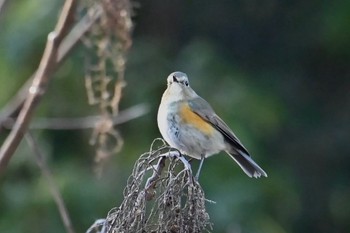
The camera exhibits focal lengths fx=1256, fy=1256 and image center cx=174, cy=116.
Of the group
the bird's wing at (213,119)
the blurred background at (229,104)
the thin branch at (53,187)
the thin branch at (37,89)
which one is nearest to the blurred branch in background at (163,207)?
the thin branch at (53,187)

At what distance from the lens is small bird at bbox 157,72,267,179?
404 cm

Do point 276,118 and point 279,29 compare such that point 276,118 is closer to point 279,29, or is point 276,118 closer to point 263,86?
point 263,86

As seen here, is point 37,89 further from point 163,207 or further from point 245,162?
point 245,162

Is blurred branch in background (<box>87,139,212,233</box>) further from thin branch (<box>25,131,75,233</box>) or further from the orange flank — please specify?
the orange flank

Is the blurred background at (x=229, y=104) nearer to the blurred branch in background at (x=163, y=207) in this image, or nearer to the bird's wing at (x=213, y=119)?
the bird's wing at (x=213, y=119)

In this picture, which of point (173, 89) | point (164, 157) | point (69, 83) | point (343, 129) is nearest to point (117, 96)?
point (173, 89)

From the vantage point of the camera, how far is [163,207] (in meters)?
2.70

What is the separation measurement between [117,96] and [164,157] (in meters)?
1.04

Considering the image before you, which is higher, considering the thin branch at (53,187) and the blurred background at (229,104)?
the thin branch at (53,187)

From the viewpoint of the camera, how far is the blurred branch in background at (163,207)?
264 centimetres

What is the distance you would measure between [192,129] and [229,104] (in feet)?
16.3

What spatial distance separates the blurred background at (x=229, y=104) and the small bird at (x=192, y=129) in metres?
3.51

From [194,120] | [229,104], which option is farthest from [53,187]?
[229,104]

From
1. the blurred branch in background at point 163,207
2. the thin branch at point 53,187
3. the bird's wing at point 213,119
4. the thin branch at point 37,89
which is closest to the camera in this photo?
the blurred branch in background at point 163,207
